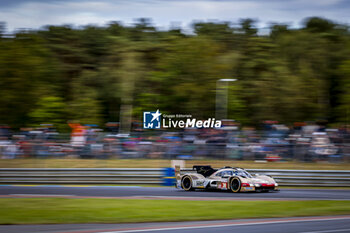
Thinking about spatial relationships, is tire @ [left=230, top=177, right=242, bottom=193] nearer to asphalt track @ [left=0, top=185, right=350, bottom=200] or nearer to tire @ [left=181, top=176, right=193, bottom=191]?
asphalt track @ [left=0, top=185, right=350, bottom=200]

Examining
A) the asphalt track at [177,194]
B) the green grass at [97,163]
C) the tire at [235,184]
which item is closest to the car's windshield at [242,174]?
the tire at [235,184]

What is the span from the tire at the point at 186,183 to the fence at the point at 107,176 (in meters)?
1.50

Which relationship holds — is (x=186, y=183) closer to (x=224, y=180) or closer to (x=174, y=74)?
(x=224, y=180)

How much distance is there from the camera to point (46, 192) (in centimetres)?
1650

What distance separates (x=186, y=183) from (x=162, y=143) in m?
2.99

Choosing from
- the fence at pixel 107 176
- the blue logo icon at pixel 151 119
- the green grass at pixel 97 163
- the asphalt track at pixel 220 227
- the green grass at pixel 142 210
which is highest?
the blue logo icon at pixel 151 119

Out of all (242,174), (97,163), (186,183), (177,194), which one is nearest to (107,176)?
(97,163)

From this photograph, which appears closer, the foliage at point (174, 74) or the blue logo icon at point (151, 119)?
the blue logo icon at point (151, 119)

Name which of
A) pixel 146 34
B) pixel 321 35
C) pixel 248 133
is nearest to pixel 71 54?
pixel 146 34

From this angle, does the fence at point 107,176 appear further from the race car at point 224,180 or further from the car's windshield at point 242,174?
the car's windshield at point 242,174

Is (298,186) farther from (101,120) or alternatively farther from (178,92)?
(101,120)

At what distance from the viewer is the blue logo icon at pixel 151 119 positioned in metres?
24.9

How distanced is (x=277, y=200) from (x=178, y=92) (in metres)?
25.2

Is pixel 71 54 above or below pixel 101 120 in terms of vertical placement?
above
